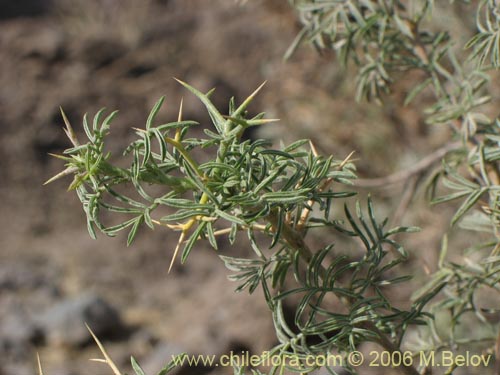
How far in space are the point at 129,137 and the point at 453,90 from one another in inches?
111

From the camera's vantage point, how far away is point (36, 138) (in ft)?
11.8

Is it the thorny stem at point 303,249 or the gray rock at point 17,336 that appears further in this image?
the gray rock at point 17,336

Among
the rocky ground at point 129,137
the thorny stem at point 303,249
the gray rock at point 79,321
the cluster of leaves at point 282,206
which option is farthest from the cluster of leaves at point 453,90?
the gray rock at point 79,321

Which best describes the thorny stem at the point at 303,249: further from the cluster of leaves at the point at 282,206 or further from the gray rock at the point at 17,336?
the gray rock at the point at 17,336

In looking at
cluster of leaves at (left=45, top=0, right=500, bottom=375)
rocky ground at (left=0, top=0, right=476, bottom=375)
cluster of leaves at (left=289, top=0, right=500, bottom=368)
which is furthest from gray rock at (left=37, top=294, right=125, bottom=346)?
cluster of leaves at (left=45, top=0, right=500, bottom=375)

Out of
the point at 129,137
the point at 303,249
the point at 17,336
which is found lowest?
the point at 17,336

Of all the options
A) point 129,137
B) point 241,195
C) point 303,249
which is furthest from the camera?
point 129,137

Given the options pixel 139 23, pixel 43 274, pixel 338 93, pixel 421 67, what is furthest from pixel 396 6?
pixel 139 23

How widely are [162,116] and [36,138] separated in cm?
73

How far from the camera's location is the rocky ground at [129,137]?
2486 mm

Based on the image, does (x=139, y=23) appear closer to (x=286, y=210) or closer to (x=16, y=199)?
(x=16, y=199)

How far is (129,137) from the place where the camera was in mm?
3611

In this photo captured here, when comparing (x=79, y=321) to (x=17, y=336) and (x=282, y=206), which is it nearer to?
(x=17, y=336)

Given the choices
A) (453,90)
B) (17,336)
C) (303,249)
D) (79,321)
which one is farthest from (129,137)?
(303,249)
